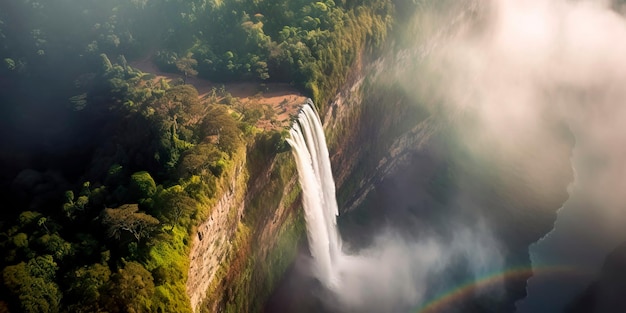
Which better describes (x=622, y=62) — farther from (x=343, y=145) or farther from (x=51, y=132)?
(x=51, y=132)

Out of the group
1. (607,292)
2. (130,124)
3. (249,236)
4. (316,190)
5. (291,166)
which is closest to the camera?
(249,236)

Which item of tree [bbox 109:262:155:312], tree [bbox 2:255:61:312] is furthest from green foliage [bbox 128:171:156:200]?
tree [bbox 2:255:61:312]

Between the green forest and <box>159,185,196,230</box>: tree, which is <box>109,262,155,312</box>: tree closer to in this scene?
the green forest

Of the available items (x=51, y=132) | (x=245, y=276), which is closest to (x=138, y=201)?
(x=245, y=276)

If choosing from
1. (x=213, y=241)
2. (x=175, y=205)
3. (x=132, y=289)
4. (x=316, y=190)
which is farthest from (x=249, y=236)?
(x=132, y=289)

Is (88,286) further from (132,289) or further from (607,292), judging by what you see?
(607,292)

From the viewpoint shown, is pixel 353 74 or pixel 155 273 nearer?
pixel 155 273

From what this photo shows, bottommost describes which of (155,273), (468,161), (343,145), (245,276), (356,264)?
(155,273)

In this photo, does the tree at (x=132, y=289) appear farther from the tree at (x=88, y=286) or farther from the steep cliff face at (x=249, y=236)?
the steep cliff face at (x=249, y=236)
